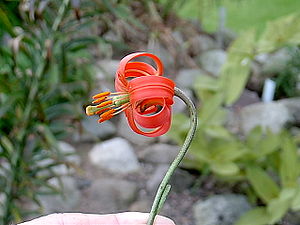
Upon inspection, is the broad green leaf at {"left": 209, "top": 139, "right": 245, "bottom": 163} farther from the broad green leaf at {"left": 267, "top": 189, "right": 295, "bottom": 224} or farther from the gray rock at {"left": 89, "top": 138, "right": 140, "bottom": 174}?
the gray rock at {"left": 89, "top": 138, "right": 140, "bottom": 174}

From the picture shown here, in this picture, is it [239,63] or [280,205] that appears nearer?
[280,205]

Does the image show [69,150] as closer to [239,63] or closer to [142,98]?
[239,63]

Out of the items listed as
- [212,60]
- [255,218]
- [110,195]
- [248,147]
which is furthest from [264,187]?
[212,60]

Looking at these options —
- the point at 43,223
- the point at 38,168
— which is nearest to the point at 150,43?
the point at 38,168

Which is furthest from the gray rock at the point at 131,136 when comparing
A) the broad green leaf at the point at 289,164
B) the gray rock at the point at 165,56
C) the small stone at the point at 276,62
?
the small stone at the point at 276,62

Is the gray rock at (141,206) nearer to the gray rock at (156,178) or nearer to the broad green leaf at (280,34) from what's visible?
the gray rock at (156,178)

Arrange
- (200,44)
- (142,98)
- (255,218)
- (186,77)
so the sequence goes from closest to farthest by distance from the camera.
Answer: (142,98) → (255,218) → (186,77) → (200,44)
